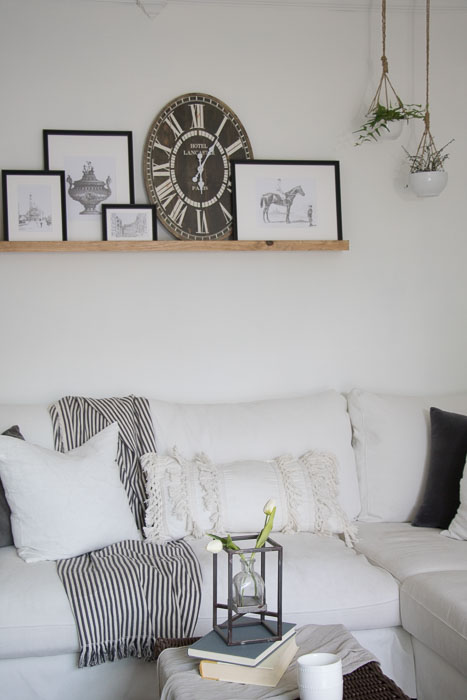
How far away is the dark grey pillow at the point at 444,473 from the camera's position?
9.48ft

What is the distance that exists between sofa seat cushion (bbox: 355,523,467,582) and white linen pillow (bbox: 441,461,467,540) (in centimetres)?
3

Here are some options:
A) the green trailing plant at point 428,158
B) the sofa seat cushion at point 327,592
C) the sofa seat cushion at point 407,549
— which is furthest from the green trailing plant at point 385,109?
the sofa seat cushion at point 327,592

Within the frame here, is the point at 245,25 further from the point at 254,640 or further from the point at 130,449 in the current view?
the point at 254,640

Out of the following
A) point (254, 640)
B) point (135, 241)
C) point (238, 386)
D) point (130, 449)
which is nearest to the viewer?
point (254, 640)

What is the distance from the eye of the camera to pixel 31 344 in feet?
10.6

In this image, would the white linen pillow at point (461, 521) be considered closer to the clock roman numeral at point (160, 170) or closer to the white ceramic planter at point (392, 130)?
the white ceramic planter at point (392, 130)

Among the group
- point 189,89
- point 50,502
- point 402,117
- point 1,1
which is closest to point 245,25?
point 189,89

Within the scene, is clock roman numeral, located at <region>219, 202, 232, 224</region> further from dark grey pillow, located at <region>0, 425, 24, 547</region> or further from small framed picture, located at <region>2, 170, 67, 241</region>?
dark grey pillow, located at <region>0, 425, 24, 547</region>

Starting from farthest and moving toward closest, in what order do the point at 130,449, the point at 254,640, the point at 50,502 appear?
the point at 130,449, the point at 50,502, the point at 254,640

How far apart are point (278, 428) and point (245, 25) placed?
174cm

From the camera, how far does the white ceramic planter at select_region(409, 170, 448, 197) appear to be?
11.0 ft

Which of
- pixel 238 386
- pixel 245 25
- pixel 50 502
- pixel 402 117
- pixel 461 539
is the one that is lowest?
pixel 461 539

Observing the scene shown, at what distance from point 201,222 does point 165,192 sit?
19cm

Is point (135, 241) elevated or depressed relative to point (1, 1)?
depressed
